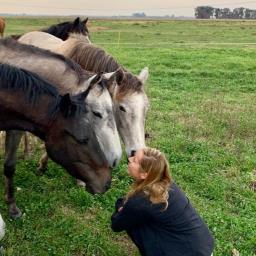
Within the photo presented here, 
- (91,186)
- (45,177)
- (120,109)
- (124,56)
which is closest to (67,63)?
(120,109)

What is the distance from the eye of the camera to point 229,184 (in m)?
6.95

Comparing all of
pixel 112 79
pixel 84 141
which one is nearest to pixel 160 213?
pixel 84 141

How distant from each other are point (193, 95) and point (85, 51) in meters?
7.12

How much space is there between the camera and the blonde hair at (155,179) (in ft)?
13.6

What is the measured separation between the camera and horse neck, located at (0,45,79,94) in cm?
515

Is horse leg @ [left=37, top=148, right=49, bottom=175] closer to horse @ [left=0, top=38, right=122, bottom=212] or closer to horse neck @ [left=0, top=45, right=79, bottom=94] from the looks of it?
horse @ [left=0, top=38, right=122, bottom=212]

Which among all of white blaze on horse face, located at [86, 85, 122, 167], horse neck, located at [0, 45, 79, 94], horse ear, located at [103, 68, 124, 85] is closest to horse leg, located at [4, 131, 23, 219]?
horse neck, located at [0, 45, 79, 94]

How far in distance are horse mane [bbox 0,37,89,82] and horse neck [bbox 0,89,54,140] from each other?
761 mm

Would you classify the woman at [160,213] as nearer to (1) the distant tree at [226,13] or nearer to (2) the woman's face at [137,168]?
(2) the woman's face at [137,168]

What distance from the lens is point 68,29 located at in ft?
28.3

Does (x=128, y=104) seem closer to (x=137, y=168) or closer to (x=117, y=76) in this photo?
(x=117, y=76)

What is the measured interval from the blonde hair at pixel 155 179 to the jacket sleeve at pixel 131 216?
0.41ft

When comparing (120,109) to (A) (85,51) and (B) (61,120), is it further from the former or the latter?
(B) (61,120)

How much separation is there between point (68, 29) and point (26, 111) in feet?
14.5
